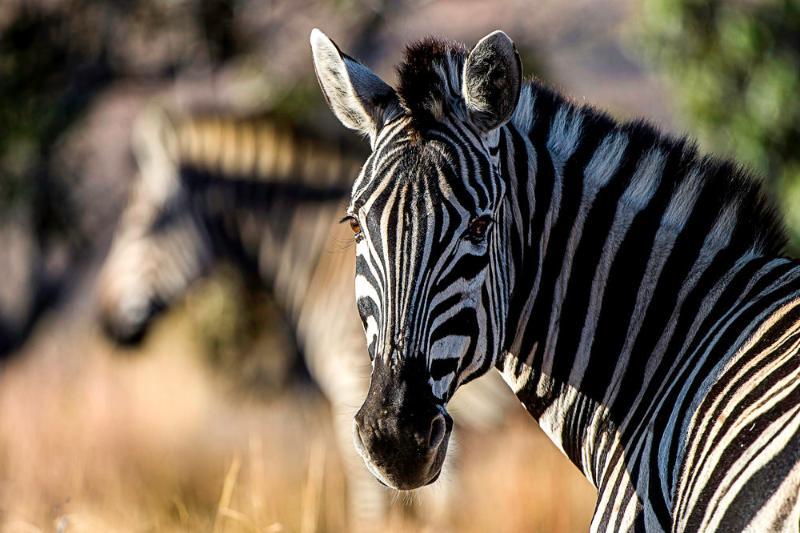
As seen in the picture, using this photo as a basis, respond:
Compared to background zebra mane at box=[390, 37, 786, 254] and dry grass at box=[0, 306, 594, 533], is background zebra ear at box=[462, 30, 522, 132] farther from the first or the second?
dry grass at box=[0, 306, 594, 533]

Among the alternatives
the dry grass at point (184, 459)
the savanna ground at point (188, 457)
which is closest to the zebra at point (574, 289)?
the savanna ground at point (188, 457)

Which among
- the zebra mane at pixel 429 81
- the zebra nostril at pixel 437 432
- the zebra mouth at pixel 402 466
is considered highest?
the zebra mane at pixel 429 81

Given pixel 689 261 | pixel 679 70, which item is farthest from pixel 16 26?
pixel 689 261

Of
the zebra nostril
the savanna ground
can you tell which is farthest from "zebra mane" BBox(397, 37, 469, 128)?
the savanna ground

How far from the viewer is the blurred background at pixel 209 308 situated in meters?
8.00

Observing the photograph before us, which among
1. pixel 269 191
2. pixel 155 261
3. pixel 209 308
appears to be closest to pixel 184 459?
pixel 209 308

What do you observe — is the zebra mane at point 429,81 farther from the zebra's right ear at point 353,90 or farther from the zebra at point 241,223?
the zebra at point 241,223

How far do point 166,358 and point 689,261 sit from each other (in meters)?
13.5

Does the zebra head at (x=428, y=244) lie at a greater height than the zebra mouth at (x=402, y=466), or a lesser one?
greater

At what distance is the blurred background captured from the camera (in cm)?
800

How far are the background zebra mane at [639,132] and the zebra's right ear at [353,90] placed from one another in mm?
109

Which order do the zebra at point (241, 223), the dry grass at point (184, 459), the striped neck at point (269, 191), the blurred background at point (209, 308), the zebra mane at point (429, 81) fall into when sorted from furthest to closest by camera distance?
1. the striped neck at point (269, 191)
2. the zebra at point (241, 223)
3. the blurred background at point (209, 308)
4. the dry grass at point (184, 459)
5. the zebra mane at point (429, 81)

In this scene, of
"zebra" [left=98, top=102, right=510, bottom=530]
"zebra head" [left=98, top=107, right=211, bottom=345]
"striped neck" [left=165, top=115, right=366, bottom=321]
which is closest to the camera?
"zebra" [left=98, top=102, right=510, bottom=530]

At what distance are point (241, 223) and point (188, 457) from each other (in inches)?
154
